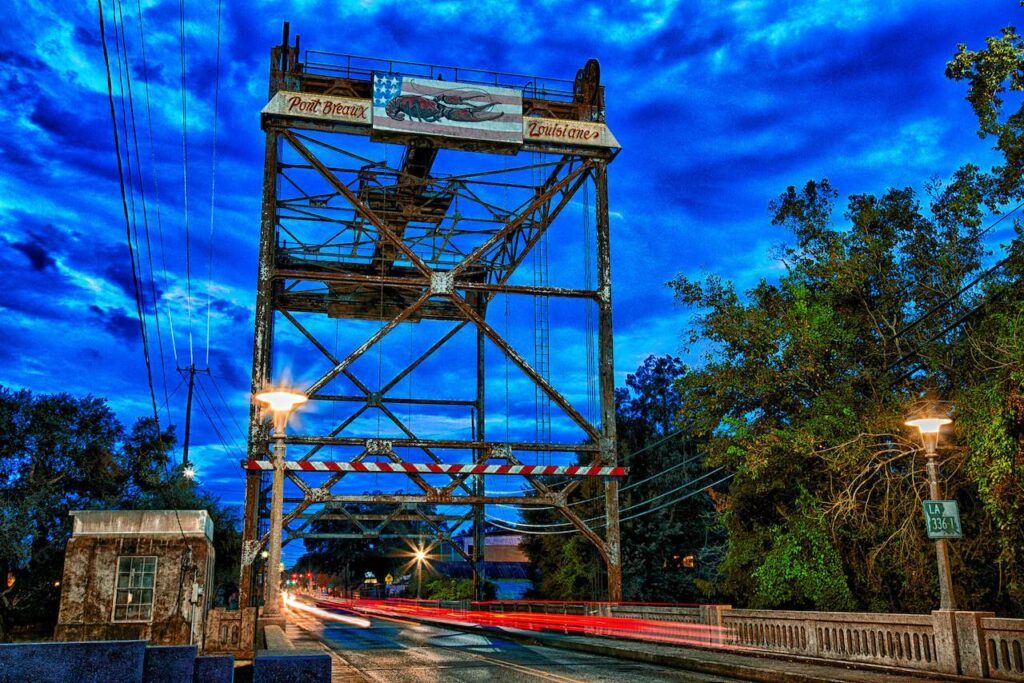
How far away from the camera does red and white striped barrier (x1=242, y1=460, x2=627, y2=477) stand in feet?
73.1

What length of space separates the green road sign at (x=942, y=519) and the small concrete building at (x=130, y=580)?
52.4 ft

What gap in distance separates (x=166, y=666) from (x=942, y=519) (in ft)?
36.5

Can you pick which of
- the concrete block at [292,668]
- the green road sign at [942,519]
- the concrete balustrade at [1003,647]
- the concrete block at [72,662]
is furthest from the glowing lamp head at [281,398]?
the concrete balustrade at [1003,647]

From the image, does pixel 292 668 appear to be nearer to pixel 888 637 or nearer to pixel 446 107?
pixel 888 637

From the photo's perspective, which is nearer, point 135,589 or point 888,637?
point 888,637

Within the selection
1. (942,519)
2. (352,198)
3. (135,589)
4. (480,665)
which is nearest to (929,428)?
(942,519)

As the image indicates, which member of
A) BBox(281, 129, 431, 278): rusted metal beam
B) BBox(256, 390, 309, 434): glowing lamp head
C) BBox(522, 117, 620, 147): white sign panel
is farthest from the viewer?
BBox(522, 117, 620, 147): white sign panel

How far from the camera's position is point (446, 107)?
83.4ft

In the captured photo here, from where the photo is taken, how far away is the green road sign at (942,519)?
517 inches

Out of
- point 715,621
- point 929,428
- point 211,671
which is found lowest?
point 715,621

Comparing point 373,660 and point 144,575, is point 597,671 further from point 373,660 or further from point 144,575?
point 144,575

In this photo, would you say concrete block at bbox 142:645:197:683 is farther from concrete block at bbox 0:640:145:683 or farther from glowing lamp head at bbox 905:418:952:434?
glowing lamp head at bbox 905:418:952:434

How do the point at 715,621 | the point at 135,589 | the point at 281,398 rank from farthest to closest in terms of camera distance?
1. the point at 135,589
2. the point at 715,621
3. the point at 281,398

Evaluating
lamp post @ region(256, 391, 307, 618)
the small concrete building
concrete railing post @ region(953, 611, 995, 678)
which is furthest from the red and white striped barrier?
concrete railing post @ region(953, 611, 995, 678)
